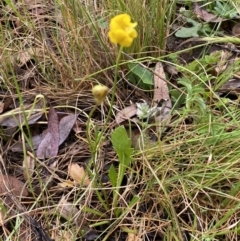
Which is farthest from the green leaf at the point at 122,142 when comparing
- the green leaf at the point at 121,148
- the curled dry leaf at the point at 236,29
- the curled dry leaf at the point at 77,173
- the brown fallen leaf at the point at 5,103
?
the curled dry leaf at the point at 236,29

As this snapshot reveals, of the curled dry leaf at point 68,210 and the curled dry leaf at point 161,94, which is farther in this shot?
the curled dry leaf at point 161,94

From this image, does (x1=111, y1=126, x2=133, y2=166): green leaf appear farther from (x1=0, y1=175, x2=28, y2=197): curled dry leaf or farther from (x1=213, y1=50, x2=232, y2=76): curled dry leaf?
(x1=213, y1=50, x2=232, y2=76): curled dry leaf

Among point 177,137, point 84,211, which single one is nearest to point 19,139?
point 84,211

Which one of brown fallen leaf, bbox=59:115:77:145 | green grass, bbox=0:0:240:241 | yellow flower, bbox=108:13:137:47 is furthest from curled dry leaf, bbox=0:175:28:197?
yellow flower, bbox=108:13:137:47

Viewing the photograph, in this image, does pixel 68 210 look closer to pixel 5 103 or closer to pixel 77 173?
pixel 77 173

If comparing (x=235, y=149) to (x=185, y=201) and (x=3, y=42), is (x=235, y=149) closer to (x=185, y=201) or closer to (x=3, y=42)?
(x=185, y=201)

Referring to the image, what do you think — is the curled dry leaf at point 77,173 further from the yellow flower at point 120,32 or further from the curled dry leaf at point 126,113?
the yellow flower at point 120,32
